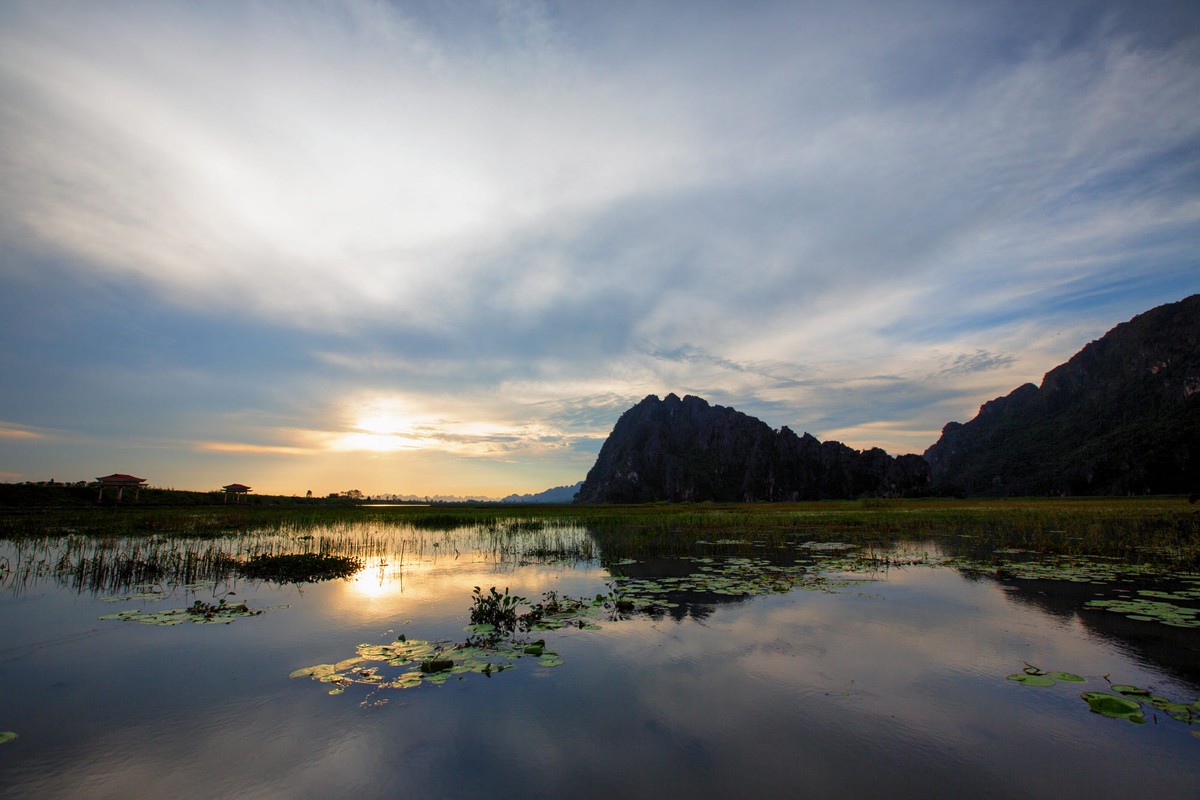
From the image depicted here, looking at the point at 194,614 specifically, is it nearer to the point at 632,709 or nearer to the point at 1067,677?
the point at 632,709

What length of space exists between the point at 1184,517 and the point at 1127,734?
4302cm

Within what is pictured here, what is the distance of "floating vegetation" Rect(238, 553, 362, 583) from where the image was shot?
1771 centimetres

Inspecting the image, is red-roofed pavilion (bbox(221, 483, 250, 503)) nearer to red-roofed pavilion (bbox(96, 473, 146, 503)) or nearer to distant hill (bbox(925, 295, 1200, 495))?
red-roofed pavilion (bbox(96, 473, 146, 503))

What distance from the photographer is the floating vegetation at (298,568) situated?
58.1 feet

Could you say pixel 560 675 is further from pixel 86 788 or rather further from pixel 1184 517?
pixel 1184 517

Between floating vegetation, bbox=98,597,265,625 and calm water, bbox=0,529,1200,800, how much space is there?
1.25ft

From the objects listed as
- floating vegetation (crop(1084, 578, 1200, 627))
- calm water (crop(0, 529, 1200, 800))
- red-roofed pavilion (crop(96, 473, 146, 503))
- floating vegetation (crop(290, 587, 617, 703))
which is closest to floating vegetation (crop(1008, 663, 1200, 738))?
calm water (crop(0, 529, 1200, 800))

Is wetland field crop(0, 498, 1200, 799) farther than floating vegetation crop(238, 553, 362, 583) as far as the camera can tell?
No

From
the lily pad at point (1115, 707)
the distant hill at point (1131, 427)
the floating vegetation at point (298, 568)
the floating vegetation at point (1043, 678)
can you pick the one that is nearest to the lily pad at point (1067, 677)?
the floating vegetation at point (1043, 678)

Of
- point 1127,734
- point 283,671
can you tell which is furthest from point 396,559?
point 1127,734

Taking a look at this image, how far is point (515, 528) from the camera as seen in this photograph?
128 feet

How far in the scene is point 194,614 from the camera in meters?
12.4

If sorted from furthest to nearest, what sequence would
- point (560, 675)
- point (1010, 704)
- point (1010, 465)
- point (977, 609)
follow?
point (1010, 465), point (977, 609), point (560, 675), point (1010, 704)

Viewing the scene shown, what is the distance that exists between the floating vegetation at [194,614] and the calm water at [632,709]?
1.25ft
